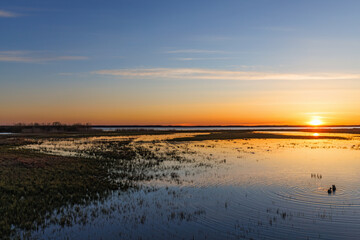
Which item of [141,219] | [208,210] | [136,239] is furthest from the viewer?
[208,210]

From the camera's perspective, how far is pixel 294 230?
1157 centimetres

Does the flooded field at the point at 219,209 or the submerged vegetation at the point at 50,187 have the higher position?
the submerged vegetation at the point at 50,187

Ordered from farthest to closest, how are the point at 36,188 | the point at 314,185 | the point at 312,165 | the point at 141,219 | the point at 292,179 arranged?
the point at 312,165, the point at 292,179, the point at 314,185, the point at 36,188, the point at 141,219

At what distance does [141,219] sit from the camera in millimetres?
12664

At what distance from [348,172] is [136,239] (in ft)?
69.1

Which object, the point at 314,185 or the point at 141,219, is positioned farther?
the point at 314,185

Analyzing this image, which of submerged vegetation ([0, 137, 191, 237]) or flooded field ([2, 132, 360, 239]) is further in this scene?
submerged vegetation ([0, 137, 191, 237])

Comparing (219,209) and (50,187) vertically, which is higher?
(50,187)

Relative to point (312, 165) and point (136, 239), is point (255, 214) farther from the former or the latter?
point (312, 165)

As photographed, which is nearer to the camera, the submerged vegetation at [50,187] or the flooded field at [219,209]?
the flooded field at [219,209]

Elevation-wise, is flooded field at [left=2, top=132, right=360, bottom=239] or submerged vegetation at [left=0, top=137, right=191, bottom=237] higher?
submerged vegetation at [left=0, top=137, right=191, bottom=237]

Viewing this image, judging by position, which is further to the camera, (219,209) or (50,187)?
(50,187)

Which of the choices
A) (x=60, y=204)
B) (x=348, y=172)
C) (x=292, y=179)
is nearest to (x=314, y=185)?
(x=292, y=179)

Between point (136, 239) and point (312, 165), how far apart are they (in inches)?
910
